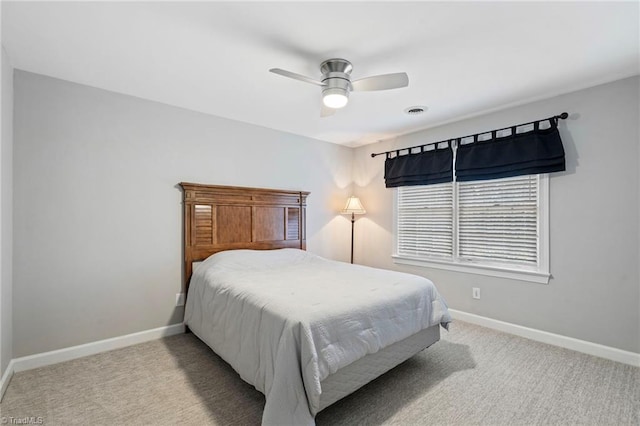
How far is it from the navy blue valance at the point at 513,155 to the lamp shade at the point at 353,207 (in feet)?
4.70

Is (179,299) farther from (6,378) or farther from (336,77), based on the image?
(336,77)

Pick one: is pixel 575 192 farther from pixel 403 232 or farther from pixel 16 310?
pixel 16 310

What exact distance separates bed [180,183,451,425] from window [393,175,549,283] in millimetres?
1171

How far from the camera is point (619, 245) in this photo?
8.21 ft

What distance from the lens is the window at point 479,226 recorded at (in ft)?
9.82

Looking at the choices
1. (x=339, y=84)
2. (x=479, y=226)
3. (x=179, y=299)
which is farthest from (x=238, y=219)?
(x=479, y=226)

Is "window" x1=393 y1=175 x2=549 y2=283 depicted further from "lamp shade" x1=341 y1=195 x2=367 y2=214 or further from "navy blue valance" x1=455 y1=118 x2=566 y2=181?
"lamp shade" x1=341 y1=195 x2=367 y2=214

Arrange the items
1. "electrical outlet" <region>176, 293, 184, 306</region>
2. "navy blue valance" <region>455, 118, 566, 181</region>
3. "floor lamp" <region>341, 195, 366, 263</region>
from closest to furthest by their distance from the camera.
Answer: "navy blue valance" <region>455, 118, 566, 181</region> → "electrical outlet" <region>176, 293, 184, 306</region> → "floor lamp" <region>341, 195, 366, 263</region>

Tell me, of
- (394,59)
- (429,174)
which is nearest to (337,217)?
(429,174)

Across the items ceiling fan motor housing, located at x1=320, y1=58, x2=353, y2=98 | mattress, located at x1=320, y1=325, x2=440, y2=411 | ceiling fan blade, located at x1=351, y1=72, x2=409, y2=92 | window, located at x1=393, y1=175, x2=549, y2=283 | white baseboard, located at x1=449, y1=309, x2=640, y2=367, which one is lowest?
white baseboard, located at x1=449, y1=309, x2=640, y2=367

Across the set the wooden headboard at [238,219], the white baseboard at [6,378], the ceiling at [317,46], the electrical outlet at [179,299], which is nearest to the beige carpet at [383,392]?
the white baseboard at [6,378]

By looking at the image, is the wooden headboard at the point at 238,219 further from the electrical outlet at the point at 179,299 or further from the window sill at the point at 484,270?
the window sill at the point at 484,270

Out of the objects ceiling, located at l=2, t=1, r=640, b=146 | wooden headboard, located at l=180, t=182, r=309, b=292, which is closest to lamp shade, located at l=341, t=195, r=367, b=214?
wooden headboard, located at l=180, t=182, r=309, b=292

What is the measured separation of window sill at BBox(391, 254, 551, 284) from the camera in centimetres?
295
